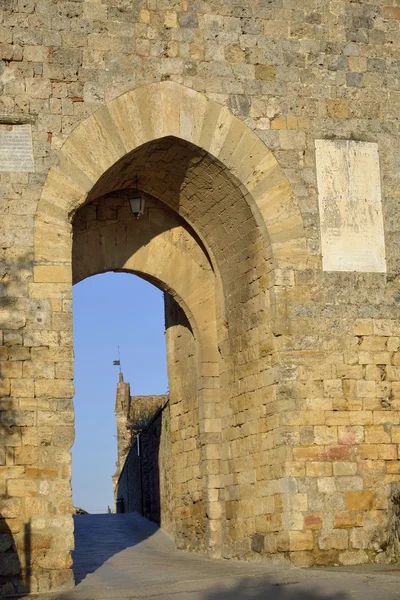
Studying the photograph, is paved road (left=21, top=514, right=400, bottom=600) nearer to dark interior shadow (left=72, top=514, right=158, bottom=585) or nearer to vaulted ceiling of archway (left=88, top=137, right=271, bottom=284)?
dark interior shadow (left=72, top=514, right=158, bottom=585)

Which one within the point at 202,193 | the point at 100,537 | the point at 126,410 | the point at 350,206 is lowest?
the point at 100,537

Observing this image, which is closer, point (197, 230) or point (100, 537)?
point (197, 230)

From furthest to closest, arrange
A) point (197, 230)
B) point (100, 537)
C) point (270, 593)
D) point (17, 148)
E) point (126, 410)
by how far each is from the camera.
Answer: point (126, 410) → point (100, 537) → point (197, 230) → point (17, 148) → point (270, 593)

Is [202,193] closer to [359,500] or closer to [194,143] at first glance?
[194,143]

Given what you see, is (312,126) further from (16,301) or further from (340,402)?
(16,301)

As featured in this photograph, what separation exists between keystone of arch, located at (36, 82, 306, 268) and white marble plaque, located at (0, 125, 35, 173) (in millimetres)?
307

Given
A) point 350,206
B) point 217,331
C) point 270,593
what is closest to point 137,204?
point 217,331

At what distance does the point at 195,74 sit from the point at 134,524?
7308 millimetres

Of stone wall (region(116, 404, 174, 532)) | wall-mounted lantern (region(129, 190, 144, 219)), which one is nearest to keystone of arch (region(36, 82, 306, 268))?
wall-mounted lantern (region(129, 190, 144, 219))

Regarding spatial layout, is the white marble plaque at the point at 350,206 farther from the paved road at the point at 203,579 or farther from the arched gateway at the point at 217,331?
the paved road at the point at 203,579

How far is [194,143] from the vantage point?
9961 millimetres

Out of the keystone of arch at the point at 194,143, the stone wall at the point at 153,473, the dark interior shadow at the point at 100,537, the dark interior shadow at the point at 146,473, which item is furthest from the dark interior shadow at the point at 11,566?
the dark interior shadow at the point at 146,473

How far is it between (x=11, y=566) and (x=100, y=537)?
16.6ft

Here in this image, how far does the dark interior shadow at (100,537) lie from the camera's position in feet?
35.1
